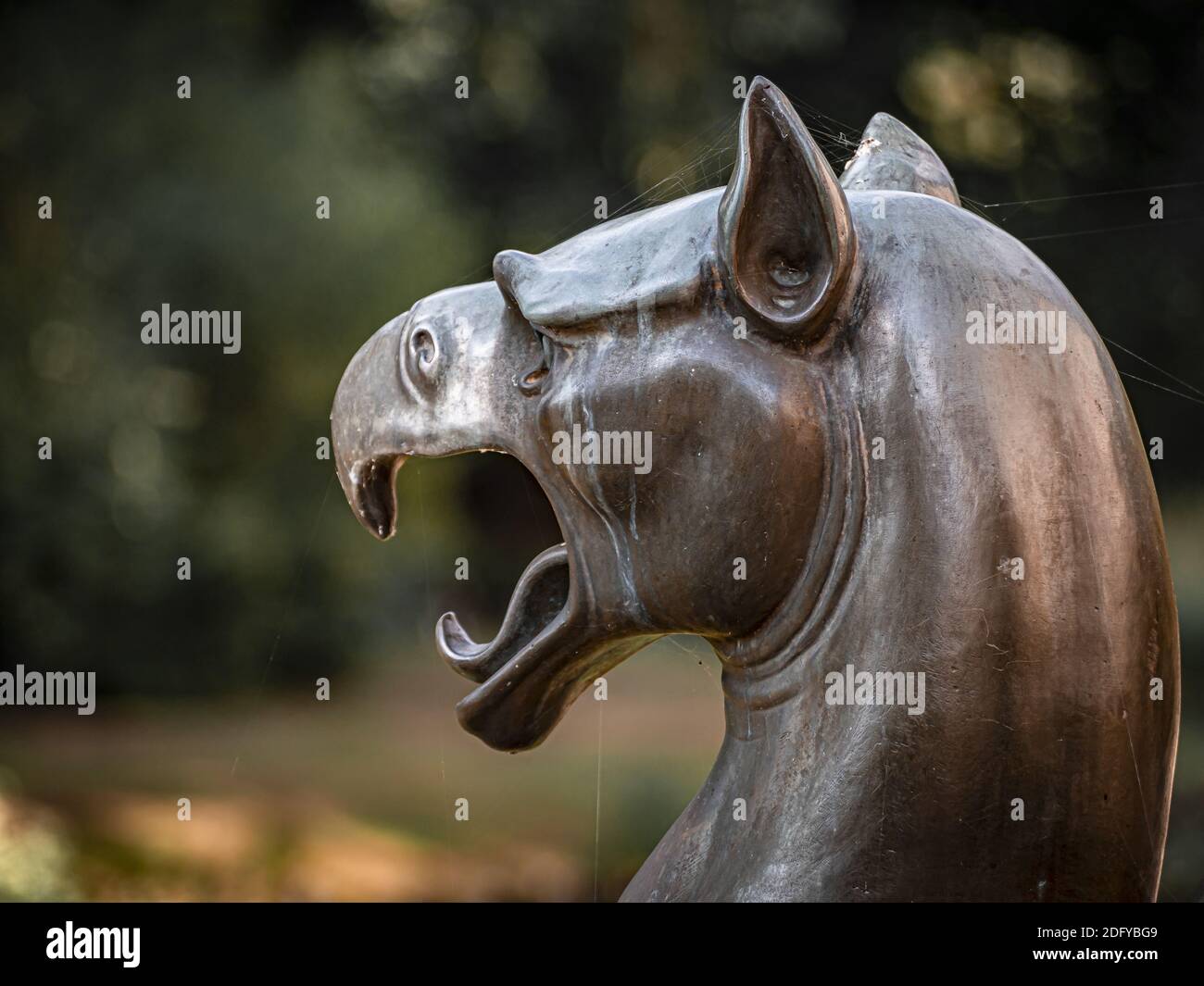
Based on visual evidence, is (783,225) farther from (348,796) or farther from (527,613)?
(348,796)

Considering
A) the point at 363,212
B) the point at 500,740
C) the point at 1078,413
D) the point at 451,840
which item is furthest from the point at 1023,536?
the point at 363,212

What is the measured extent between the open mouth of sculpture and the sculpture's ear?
251mm

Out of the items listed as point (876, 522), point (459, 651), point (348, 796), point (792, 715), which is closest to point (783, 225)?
point (876, 522)

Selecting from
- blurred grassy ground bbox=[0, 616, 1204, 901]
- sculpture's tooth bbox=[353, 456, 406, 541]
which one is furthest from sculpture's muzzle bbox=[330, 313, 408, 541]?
blurred grassy ground bbox=[0, 616, 1204, 901]

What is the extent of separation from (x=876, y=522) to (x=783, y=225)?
0.21m

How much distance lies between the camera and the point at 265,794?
14.7 feet

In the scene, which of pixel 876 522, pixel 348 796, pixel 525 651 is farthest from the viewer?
pixel 348 796

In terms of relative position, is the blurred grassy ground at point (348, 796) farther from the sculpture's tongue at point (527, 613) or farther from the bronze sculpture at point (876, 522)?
the bronze sculpture at point (876, 522)

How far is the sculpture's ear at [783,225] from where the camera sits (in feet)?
3.00

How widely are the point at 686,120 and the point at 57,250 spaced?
208cm

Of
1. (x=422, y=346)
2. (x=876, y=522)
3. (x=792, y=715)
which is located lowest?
(x=792, y=715)

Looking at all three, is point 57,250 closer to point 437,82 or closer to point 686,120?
point 437,82

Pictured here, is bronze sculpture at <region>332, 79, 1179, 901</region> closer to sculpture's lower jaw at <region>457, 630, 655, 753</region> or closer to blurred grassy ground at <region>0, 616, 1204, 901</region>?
sculpture's lower jaw at <region>457, 630, 655, 753</region>

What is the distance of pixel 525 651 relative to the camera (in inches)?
42.5
